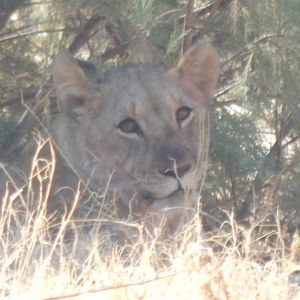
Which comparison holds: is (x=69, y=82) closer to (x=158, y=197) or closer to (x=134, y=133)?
(x=134, y=133)

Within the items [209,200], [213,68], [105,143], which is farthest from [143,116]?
[209,200]

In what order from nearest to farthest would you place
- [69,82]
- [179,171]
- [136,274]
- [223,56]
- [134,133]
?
[136,274] < [179,171] < [134,133] < [69,82] < [223,56]

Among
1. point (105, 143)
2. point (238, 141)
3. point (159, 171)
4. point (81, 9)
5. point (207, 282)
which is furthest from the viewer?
point (238, 141)

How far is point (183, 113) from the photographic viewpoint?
5.77 m

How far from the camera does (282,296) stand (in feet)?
13.8

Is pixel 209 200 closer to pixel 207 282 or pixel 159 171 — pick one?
pixel 159 171

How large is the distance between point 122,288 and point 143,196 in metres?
1.41

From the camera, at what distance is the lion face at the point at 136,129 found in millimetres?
5418

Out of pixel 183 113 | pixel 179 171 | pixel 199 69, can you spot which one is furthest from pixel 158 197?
pixel 199 69

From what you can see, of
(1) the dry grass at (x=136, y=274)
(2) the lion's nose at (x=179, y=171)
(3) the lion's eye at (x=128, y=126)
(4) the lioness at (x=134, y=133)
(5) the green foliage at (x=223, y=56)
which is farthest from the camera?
(5) the green foliage at (x=223, y=56)

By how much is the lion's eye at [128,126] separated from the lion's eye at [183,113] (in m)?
0.24

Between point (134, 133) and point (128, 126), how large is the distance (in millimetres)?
59

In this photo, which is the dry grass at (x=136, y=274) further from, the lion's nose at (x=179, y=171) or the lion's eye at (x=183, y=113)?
the lion's eye at (x=183, y=113)

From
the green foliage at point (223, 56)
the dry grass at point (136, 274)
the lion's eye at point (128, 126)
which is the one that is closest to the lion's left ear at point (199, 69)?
the green foliage at point (223, 56)
